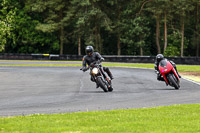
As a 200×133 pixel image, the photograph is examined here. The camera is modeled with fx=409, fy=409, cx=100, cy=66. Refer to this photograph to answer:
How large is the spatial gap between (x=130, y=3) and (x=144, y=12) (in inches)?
93.0

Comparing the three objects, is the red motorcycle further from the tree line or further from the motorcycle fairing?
the tree line

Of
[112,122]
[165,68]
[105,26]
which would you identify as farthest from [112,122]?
[105,26]

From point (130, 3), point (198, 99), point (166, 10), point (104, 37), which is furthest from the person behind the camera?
point (104, 37)

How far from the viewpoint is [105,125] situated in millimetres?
7848

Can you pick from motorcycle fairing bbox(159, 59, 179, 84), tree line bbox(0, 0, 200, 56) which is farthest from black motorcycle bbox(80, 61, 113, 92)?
tree line bbox(0, 0, 200, 56)

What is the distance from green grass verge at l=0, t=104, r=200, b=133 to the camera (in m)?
7.32

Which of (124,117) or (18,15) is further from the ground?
(18,15)

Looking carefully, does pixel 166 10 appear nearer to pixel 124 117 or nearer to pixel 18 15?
pixel 18 15

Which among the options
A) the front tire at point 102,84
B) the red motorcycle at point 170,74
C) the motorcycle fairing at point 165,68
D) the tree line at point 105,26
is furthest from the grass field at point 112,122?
the tree line at point 105,26

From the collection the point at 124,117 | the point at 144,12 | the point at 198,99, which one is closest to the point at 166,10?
the point at 144,12

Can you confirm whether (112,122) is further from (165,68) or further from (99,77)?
(165,68)

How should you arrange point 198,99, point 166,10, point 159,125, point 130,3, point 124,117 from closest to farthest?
point 159,125
point 124,117
point 198,99
point 166,10
point 130,3

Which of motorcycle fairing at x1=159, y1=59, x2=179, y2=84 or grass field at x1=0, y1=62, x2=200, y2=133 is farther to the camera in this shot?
motorcycle fairing at x1=159, y1=59, x2=179, y2=84

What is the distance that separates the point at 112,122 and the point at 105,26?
47.1m
